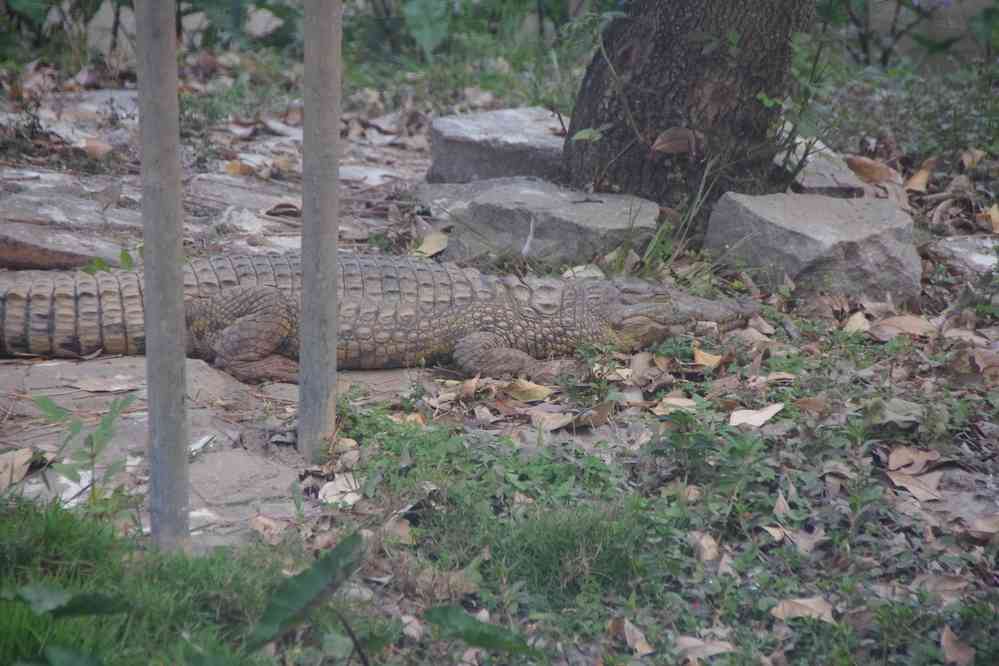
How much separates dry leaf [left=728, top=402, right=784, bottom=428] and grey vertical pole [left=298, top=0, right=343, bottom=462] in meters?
1.48

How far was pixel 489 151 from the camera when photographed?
21.5 ft

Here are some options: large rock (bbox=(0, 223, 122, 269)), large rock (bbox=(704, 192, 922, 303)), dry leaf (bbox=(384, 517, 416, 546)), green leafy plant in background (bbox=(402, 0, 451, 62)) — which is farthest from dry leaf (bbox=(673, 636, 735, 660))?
green leafy plant in background (bbox=(402, 0, 451, 62))

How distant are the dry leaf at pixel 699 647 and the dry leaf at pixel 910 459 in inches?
43.9

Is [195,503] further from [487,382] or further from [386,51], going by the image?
[386,51]

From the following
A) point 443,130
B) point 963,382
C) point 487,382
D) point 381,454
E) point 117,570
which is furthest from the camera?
point 443,130

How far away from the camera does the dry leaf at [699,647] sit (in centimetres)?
256

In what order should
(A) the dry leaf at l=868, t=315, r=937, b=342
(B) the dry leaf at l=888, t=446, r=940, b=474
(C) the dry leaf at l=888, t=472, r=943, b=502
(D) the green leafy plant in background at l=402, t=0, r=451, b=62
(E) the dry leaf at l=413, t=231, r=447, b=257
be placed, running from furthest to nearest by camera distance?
1. (D) the green leafy plant in background at l=402, t=0, r=451, b=62
2. (E) the dry leaf at l=413, t=231, r=447, b=257
3. (A) the dry leaf at l=868, t=315, r=937, b=342
4. (B) the dry leaf at l=888, t=446, r=940, b=474
5. (C) the dry leaf at l=888, t=472, r=943, b=502

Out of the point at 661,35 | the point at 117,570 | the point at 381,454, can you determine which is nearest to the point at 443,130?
the point at 661,35

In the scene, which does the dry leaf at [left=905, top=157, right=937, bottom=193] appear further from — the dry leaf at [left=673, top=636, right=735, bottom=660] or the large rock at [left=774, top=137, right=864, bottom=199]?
the dry leaf at [left=673, top=636, right=735, bottom=660]

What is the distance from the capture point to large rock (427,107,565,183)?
6512 mm

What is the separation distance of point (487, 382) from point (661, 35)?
95.6 inches

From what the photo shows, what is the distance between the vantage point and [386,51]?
10.6 metres

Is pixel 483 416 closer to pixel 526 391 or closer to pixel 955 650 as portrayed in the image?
pixel 526 391

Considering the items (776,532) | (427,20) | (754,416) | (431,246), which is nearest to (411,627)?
(776,532)
